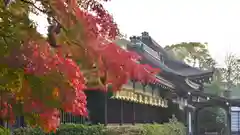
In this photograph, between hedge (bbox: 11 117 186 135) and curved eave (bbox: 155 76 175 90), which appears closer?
hedge (bbox: 11 117 186 135)

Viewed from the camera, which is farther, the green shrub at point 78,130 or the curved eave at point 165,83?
the curved eave at point 165,83

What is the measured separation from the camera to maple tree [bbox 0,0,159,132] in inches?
163

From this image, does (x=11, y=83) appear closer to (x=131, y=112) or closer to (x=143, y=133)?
(x=143, y=133)

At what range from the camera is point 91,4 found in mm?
4668

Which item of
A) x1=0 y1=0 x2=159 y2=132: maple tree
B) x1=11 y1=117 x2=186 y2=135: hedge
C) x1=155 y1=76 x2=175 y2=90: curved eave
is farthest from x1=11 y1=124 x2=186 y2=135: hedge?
x1=0 y1=0 x2=159 y2=132: maple tree

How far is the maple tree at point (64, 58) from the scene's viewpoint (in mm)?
4137

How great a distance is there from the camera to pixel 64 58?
4.36 metres

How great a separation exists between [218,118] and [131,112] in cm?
2583

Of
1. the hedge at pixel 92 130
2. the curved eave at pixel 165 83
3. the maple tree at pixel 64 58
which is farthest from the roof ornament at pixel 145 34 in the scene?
the maple tree at pixel 64 58

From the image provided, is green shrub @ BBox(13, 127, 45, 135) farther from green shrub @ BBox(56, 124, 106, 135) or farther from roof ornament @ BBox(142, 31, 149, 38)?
roof ornament @ BBox(142, 31, 149, 38)

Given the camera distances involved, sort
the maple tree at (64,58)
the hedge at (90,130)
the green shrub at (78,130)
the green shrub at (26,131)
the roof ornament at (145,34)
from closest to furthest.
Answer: the maple tree at (64,58) < the green shrub at (26,131) < the hedge at (90,130) < the green shrub at (78,130) < the roof ornament at (145,34)

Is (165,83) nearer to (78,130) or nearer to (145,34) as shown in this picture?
(145,34)

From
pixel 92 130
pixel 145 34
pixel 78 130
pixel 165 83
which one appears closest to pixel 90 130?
pixel 92 130

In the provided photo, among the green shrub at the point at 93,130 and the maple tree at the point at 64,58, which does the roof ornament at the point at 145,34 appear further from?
the maple tree at the point at 64,58
